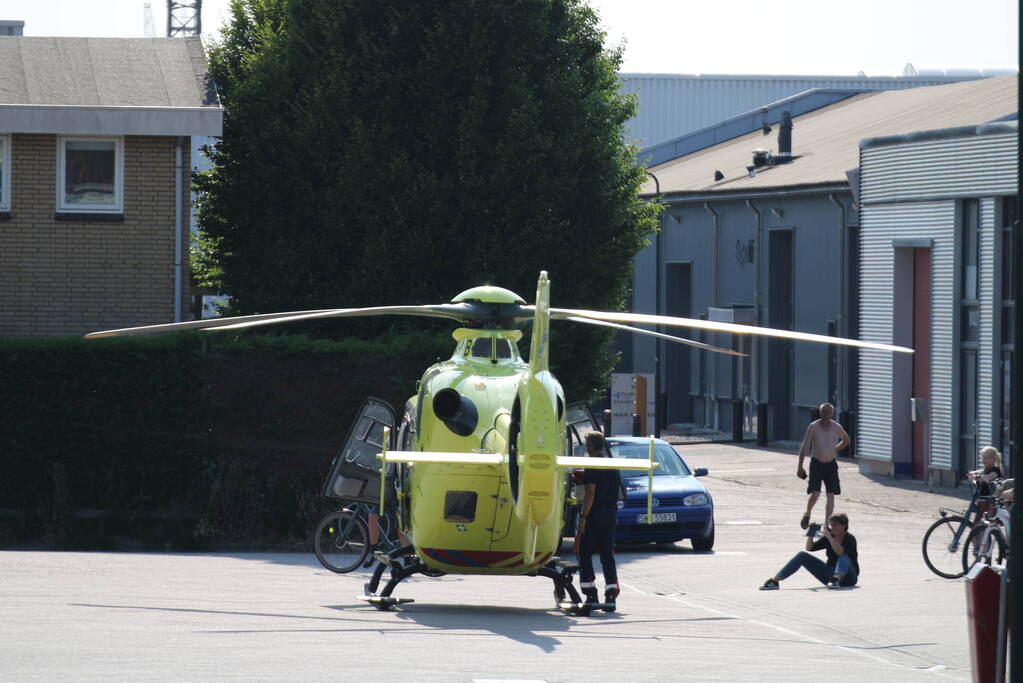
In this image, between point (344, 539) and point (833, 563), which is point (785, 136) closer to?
point (833, 563)

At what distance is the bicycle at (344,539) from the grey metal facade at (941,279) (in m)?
13.1

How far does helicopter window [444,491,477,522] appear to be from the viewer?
577 inches

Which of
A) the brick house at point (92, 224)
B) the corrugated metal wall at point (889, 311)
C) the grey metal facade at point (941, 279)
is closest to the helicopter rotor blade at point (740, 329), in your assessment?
the brick house at point (92, 224)

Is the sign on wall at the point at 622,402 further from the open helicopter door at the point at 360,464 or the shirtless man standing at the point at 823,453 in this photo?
the open helicopter door at the point at 360,464

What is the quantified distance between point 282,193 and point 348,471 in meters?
7.75

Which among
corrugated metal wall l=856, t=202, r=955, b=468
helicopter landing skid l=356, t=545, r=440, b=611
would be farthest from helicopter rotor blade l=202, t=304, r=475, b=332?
corrugated metal wall l=856, t=202, r=955, b=468

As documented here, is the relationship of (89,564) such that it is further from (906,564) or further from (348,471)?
(906,564)

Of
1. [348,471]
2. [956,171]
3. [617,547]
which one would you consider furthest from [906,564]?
[956,171]

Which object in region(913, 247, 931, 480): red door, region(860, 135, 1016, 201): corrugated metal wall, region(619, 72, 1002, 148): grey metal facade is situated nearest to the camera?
region(860, 135, 1016, 201): corrugated metal wall

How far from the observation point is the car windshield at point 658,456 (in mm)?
22828

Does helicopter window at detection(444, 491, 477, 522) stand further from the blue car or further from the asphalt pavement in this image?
the blue car

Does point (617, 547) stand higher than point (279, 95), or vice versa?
point (279, 95)

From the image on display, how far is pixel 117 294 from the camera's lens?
2481 cm

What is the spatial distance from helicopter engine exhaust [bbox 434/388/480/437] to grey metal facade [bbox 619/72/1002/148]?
51.5 meters
